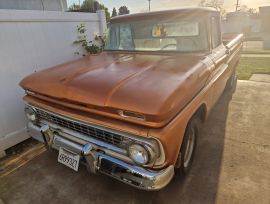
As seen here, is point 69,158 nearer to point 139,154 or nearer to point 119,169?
point 119,169

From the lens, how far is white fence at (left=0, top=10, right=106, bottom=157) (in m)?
3.35

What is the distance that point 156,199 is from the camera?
2.43m

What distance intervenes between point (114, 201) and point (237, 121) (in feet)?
9.42

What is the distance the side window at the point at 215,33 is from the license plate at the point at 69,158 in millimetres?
2472

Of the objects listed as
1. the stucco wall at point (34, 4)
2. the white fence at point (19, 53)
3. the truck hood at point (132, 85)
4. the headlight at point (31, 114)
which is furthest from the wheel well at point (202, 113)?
the stucco wall at point (34, 4)

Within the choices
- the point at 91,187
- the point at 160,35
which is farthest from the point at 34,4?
the point at 91,187

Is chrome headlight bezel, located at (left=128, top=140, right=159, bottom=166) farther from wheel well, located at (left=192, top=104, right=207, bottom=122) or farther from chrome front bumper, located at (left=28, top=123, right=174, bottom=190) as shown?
wheel well, located at (left=192, top=104, right=207, bottom=122)

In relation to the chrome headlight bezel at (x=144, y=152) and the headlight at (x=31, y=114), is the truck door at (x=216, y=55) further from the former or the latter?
the headlight at (x=31, y=114)

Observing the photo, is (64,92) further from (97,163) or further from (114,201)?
(114,201)

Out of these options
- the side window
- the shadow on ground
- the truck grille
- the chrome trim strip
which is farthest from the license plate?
the side window

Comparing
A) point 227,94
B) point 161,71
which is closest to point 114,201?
point 161,71

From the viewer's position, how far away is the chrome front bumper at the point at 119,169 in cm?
190

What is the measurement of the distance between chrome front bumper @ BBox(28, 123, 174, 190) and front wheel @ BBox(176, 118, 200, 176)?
0.40 metres

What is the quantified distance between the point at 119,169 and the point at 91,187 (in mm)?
849
